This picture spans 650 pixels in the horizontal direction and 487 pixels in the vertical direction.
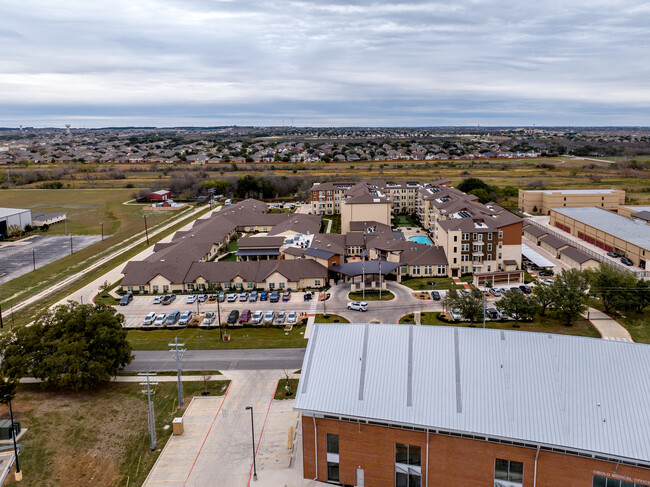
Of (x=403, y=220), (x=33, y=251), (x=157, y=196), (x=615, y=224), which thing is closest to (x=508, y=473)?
(x=615, y=224)

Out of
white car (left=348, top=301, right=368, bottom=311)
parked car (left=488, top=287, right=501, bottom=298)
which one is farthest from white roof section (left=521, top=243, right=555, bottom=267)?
white car (left=348, top=301, right=368, bottom=311)

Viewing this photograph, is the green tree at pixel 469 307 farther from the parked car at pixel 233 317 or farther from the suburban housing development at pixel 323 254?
the parked car at pixel 233 317

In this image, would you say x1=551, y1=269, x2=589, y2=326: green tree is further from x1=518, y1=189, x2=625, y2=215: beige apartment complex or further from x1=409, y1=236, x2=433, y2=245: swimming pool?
x1=518, y1=189, x2=625, y2=215: beige apartment complex

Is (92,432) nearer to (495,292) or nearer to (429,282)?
(429,282)

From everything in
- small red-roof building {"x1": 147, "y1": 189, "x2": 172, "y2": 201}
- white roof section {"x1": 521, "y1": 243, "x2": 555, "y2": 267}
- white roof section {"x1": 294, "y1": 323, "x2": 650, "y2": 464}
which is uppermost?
small red-roof building {"x1": 147, "y1": 189, "x2": 172, "y2": 201}

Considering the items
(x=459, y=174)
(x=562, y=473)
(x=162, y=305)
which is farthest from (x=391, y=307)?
(x=459, y=174)

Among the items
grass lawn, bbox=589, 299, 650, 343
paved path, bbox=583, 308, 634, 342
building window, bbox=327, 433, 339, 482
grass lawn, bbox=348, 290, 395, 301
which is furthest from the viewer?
grass lawn, bbox=348, 290, 395, 301

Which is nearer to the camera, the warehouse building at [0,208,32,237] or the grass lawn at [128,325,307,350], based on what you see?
the grass lawn at [128,325,307,350]

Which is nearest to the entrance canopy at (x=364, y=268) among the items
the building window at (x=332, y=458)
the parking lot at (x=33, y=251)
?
the building window at (x=332, y=458)
